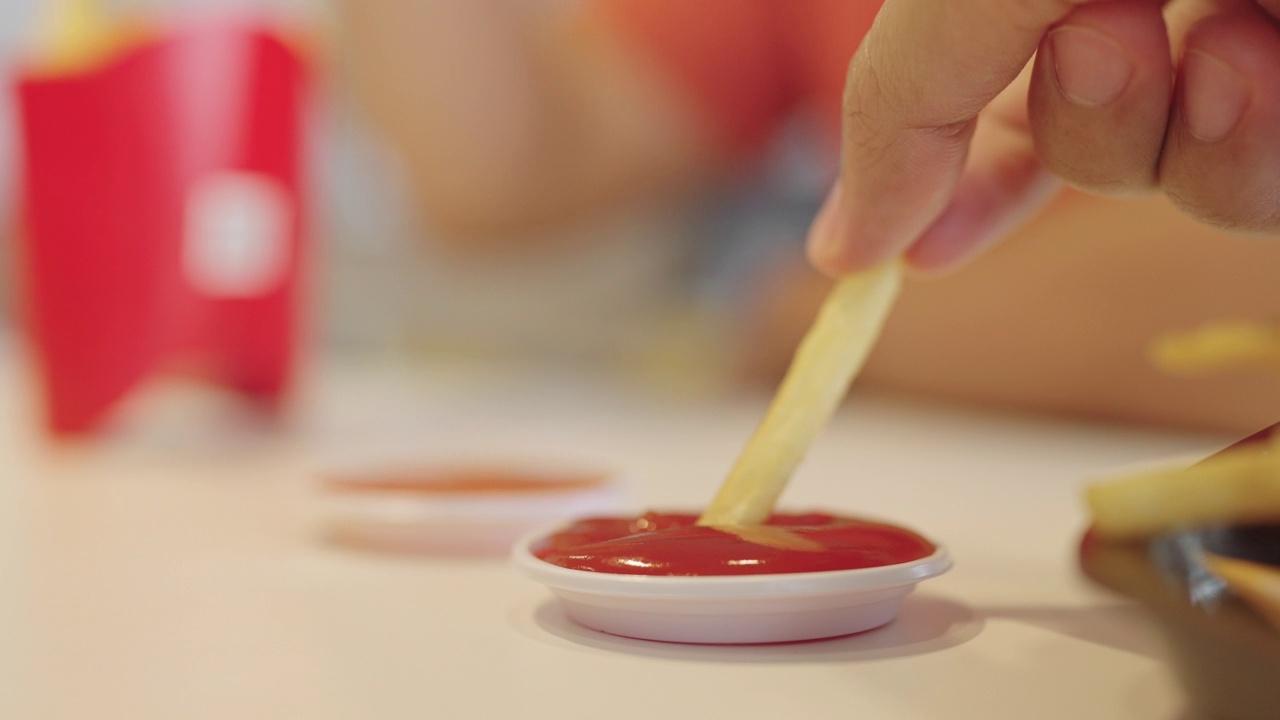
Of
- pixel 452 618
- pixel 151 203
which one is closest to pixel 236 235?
pixel 151 203

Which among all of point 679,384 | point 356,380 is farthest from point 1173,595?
point 356,380

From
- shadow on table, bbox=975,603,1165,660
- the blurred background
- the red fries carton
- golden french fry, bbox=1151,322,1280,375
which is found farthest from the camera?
the blurred background

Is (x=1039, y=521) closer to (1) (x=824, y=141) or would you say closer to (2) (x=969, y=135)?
(2) (x=969, y=135)

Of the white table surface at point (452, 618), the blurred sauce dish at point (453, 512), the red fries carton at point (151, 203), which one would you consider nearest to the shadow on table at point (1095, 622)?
the white table surface at point (452, 618)

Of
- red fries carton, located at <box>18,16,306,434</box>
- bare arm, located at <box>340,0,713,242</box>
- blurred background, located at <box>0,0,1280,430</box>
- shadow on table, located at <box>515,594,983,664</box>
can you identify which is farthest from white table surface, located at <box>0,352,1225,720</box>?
bare arm, located at <box>340,0,713,242</box>

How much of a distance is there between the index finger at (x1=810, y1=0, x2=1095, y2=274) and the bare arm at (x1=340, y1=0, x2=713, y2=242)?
5.54ft

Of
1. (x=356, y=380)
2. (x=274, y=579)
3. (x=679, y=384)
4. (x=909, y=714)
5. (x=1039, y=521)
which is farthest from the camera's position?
(x=356, y=380)

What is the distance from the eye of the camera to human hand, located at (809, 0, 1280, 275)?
0.42 m

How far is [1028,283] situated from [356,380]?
114 cm

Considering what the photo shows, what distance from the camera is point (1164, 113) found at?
459mm

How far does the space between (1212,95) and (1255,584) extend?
0.19 m

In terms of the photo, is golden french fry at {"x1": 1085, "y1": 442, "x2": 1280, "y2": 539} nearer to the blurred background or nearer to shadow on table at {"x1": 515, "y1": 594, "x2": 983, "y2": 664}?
shadow on table at {"x1": 515, "y1": 594, "x2": 983, "y2": 664}

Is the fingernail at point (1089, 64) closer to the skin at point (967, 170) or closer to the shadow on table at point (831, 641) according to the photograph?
the skin at point (967, 170)

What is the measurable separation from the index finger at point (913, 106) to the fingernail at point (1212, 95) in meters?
0.06
